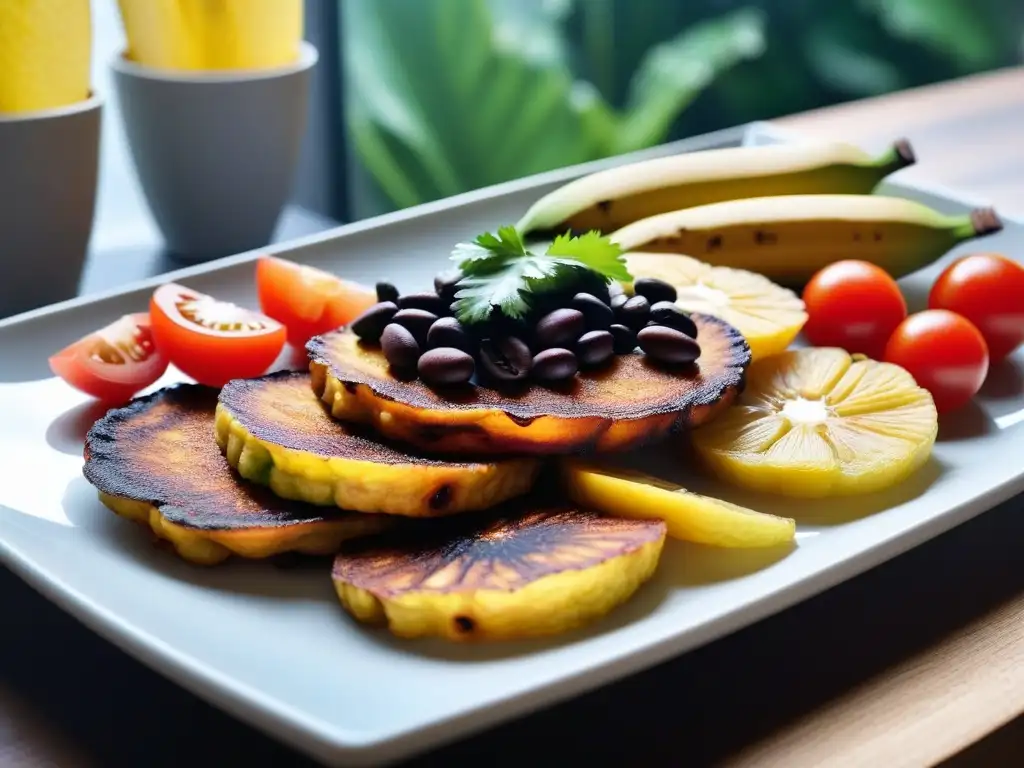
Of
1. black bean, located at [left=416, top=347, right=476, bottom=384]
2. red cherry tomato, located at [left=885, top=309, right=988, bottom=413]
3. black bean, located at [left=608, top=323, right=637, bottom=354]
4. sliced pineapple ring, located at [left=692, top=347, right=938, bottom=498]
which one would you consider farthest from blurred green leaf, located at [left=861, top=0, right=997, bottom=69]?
black bean, located at [left=416, top=347, right=476, bottom=384]

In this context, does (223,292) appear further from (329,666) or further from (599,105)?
(599,105)

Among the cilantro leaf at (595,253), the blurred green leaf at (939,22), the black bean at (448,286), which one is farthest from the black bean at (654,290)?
the blurred green leaf at (939,22)

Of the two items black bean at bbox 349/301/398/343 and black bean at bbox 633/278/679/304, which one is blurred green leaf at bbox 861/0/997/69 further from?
black bean at bbox 349/301/398/343

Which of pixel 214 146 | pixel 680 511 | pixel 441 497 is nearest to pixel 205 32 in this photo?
pixel 214 146

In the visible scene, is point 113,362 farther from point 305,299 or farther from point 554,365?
point 554,365

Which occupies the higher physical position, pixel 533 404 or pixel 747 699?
pixel 533 404

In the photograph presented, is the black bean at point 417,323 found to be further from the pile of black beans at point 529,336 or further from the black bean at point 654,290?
the black bean at point 654,290
